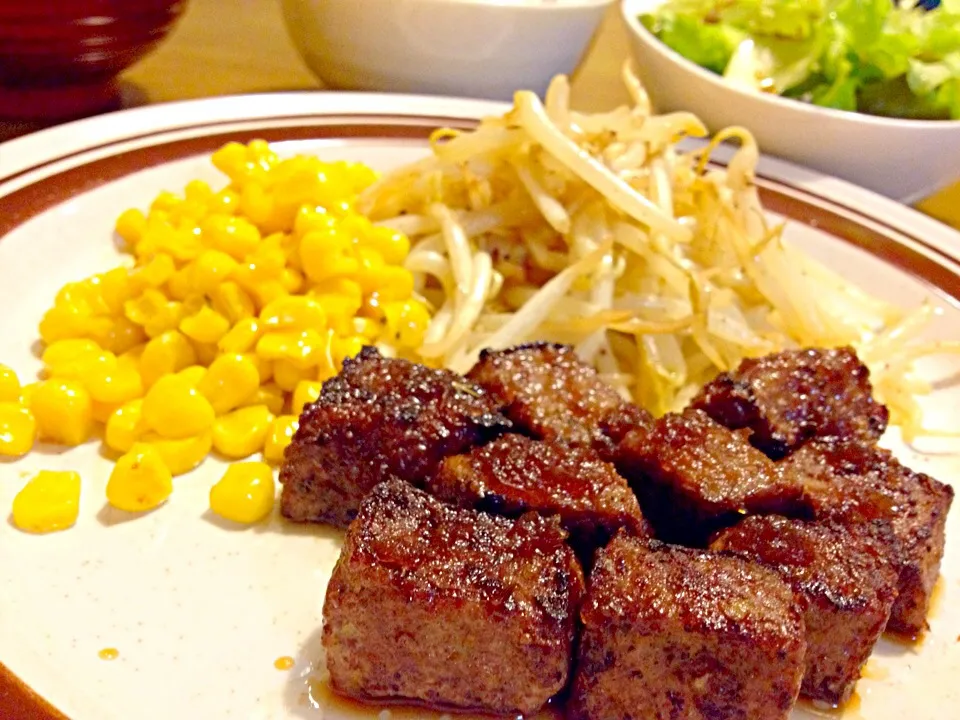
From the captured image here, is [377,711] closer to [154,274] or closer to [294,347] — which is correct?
[294,347]

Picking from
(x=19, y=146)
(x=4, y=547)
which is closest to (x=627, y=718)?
(x=4, y=547)

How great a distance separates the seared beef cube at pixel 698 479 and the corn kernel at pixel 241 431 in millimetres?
1165

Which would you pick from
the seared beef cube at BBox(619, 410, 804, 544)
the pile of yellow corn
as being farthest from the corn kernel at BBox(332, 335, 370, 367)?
the seared beef cube at BBox(619, 410, 804, 544)

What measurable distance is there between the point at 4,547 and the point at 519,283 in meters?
2.05

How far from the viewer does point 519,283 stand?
349cm

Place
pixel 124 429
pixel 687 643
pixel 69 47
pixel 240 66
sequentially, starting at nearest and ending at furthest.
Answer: pixel 687 643, pixel 124 429, pixel 69 47, pixel 240 66

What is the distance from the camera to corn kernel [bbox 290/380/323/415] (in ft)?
9.43

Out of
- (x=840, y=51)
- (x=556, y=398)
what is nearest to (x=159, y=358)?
(x=556, y=398)

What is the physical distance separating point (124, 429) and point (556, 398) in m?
1.33

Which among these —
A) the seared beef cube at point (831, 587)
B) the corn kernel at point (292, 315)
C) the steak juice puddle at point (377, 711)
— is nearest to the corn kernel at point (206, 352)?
the corn kernel at point (292, 315)

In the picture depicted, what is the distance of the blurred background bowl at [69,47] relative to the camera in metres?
3.82

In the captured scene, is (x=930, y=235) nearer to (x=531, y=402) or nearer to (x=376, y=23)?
(x=531, y=402)

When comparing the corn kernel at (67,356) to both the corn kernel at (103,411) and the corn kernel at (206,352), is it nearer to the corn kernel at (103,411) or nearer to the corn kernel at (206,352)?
the corn kernel at (103,411)

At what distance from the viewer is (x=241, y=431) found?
2.75 metres
